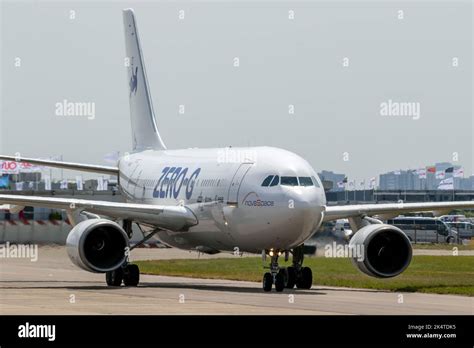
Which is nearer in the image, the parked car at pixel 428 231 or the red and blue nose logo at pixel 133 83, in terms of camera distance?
the red and blue nose logo at pixel 133 83

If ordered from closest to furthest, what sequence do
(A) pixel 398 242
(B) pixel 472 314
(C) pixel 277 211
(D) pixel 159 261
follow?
1. (B) pixel 472 314
2. (C) pixel 277 211
3. (A) pixel 398 242
4. (D) pixel 159 261

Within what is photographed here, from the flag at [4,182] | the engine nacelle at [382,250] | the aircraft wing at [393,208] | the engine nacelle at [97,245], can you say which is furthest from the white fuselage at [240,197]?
the flag at [4,182]

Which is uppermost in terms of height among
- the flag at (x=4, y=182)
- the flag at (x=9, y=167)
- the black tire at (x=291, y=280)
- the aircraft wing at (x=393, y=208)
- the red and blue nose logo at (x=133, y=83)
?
the red and blue nose logo at (x=133, y=83)

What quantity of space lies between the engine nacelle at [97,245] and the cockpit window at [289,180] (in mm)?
5369

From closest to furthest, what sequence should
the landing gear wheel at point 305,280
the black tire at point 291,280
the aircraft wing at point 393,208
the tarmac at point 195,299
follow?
the tarmac at point 195,299
the landing gear wheel at point 305,280
the black tire at point 291,280
the aircraft wing at point 393,208

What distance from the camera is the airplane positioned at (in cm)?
3534

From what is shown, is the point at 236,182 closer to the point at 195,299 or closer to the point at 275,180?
the point at 275,180

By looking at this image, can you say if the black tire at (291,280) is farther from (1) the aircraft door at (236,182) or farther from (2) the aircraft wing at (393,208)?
(1) the aircraft door at (236,182)

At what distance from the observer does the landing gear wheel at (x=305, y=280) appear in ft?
123
